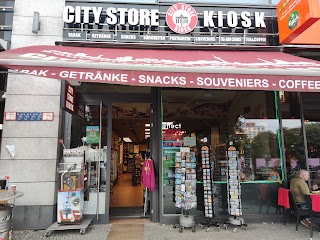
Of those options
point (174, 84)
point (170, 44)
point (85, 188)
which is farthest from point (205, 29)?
point (85, 188)

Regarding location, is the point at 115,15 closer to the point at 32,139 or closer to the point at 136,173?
the point at 32,139

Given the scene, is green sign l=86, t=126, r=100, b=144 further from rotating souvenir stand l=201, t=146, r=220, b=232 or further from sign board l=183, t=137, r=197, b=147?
rotating souvenir stand l=201, t=146, r=220, b=232

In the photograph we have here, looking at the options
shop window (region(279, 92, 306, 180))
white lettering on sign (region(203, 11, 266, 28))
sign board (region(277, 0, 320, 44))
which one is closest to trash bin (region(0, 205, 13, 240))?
white lettering on sign (region(203, 11, 266, 28))

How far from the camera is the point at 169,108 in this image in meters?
6.13

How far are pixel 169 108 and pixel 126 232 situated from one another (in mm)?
2831

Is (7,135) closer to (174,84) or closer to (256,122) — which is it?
(174,84)

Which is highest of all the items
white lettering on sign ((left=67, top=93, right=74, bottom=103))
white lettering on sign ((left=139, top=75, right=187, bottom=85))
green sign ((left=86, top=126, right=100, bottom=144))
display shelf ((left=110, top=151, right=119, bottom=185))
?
white lettering on sign ((left=67, top=93, right=74, bottom=103))

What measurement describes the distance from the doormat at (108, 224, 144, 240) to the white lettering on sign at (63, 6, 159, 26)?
→ 4.49 m

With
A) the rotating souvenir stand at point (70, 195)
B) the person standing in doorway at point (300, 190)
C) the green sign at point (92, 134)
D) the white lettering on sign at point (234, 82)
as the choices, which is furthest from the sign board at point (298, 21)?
the rotating souvenir stand at point (70, 195)

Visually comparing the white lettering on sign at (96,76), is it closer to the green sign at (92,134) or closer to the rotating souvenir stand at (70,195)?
the rotating souvenir stand at (70,195)

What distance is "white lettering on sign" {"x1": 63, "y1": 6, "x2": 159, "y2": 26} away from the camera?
591cm

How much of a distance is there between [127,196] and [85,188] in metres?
3.41

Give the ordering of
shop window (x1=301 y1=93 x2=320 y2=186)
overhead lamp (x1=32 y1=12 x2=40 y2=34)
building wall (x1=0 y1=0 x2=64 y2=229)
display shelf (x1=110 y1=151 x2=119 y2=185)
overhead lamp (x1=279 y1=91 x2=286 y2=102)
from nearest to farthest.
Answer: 1. building wall (x1=0 y1=0 x2=64 y2=229)
2. overhead lamp (x1=32 y1=12 x2=40 y2=34)
3. shop window (x1=301 y1=93 x2=320 y2=186)
4. overhead lamp (x1=279 y1=91 x2=286 y2=102)
5. display shelf (x1=110 y1=151 x2=119 y2=185)

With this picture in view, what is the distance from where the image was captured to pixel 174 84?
3746 millimetres
